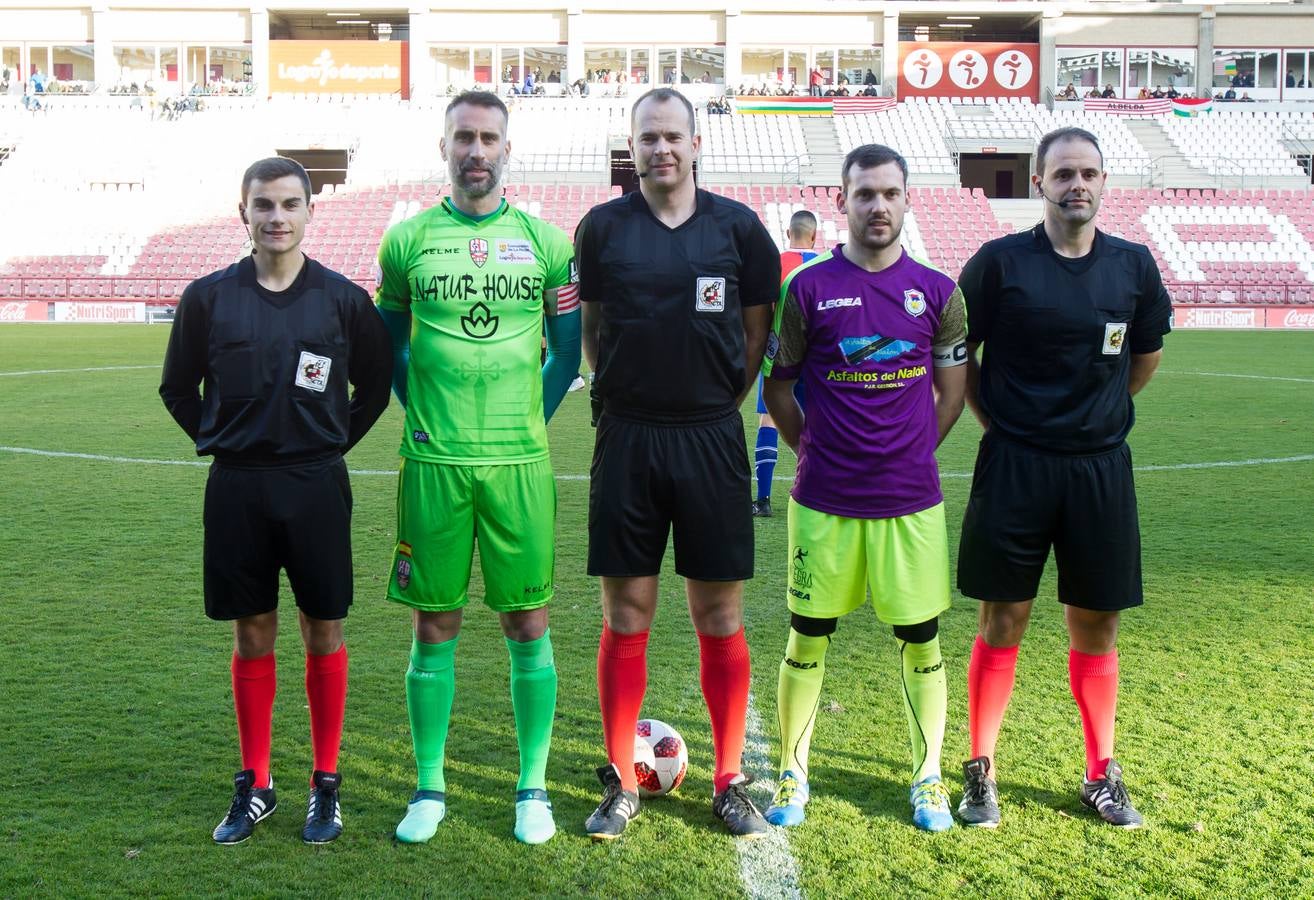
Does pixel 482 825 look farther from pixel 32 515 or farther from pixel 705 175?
pixel 705 175

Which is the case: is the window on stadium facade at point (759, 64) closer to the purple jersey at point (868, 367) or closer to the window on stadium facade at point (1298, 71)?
the window on stadium facade at point (1298, 71)

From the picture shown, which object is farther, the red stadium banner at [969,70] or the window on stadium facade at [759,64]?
the window on stadium facade at [759,64]

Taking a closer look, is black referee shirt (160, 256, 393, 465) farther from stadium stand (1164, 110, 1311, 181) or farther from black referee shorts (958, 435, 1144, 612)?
stadium stand (1164, 110, 1311, 181)

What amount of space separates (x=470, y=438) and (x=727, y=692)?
1.10 metres

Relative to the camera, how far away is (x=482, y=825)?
377 cm

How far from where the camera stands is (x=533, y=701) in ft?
12.6

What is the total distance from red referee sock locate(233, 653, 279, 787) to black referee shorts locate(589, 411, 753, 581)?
3.43 feet

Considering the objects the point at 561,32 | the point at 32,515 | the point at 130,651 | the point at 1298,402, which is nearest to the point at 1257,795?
the point at 130,651

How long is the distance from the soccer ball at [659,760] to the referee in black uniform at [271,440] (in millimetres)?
935

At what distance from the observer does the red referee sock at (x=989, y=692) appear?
3.99m

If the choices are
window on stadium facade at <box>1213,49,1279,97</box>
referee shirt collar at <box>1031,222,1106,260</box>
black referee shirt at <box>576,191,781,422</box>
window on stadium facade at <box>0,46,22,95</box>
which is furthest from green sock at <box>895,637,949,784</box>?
window on stadium facade at <box>0,46,22,95</box>

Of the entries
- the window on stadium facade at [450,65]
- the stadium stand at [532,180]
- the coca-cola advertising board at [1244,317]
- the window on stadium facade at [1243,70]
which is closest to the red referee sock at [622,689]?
the stadium stand at [532,180]

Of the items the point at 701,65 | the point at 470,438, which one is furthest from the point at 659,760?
the point at 701,65

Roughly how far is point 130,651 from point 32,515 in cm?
338
